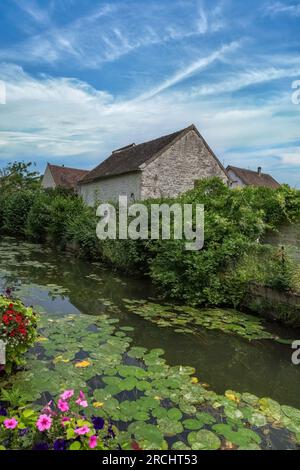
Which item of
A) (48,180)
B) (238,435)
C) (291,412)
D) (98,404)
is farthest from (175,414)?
(48,180)

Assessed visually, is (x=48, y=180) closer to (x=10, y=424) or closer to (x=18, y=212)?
(x=18, y=212)

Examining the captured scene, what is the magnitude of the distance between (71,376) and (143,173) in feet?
56.4

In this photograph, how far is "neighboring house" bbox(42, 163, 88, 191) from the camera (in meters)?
34.5

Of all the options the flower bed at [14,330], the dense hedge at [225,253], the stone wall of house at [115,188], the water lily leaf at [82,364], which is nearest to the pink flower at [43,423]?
the flower bed at [14,330]

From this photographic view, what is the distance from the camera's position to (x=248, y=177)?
3534 centimetres

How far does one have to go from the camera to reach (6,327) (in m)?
3.61

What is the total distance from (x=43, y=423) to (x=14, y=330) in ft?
4.95

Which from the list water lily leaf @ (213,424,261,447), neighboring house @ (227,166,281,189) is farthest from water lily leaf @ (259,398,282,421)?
neighboring house @ (227,166,281,189)

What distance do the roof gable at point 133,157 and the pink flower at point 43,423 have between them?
60.6ft

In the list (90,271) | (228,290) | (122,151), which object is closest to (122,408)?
(228,290)

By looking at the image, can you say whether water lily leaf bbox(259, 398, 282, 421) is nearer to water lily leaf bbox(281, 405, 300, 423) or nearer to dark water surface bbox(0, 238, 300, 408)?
water lily leaf bbox(281, 405, 300, 423)

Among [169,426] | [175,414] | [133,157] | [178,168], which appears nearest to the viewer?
[169,426]
